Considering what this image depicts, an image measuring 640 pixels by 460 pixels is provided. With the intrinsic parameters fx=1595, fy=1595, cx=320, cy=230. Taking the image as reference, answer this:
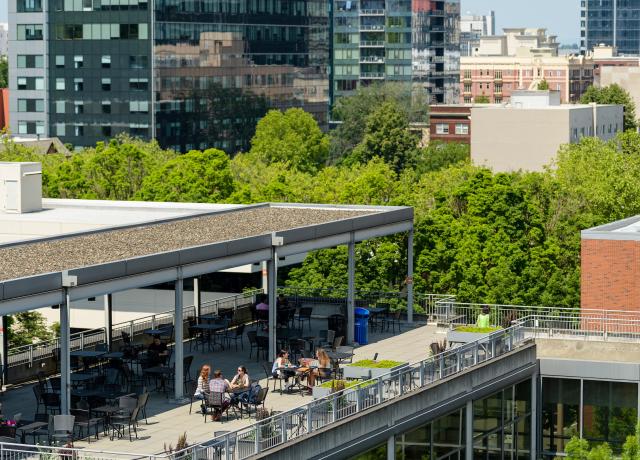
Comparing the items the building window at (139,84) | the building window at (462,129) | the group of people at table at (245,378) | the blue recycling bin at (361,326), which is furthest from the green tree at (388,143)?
the group of people at table at (245,378)

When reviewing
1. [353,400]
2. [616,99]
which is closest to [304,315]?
[353,400]

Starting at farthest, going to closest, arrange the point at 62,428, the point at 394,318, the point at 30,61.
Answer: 1. the point at 30,61
2. the point at 394,318
3. the point at 62,428

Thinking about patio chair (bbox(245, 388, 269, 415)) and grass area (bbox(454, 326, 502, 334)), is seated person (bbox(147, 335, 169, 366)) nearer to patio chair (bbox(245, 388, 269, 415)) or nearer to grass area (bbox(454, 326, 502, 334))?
patio chair (bbox(245, 388, 269, 415))

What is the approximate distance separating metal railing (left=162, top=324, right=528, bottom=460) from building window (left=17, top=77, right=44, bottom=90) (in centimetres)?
11190

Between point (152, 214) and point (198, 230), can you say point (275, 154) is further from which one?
point (198, 230)

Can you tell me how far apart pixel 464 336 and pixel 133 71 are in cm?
10697

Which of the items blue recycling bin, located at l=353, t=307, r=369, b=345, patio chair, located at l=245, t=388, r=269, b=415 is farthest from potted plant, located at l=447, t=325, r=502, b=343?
patio chair, located at l=245, t=388, r=269, b=415

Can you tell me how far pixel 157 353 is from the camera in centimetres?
4234

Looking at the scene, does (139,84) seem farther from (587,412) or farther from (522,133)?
(587,412)

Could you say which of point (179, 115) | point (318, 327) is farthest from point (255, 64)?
point (318, 327)

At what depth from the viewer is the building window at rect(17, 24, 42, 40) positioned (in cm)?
15012

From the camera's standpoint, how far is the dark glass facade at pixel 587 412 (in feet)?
152

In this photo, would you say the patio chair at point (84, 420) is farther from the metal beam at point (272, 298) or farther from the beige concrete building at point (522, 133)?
the beige concrete building at point (522, 133)

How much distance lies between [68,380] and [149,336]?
1266cm
